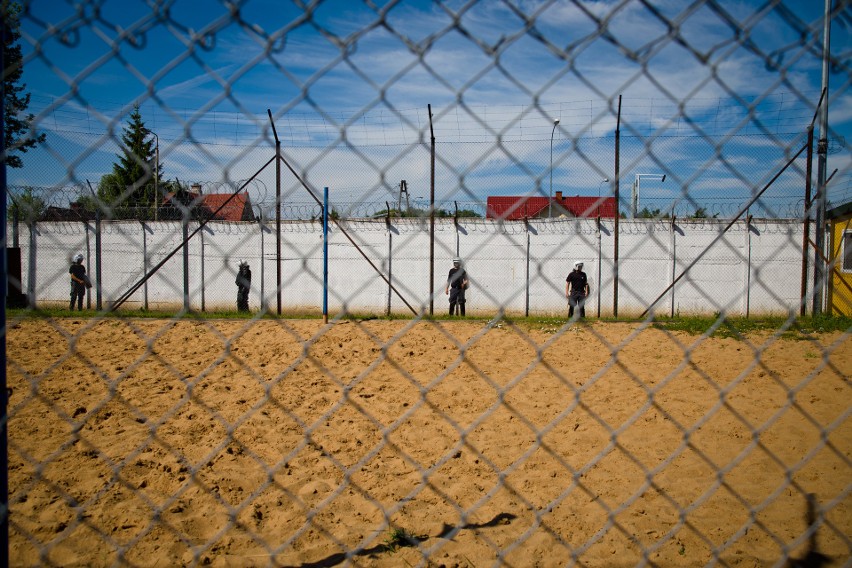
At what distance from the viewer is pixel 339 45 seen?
1.05 meters

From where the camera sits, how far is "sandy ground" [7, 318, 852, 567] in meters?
2.13

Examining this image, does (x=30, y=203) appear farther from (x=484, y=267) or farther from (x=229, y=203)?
(x=484, y=267)

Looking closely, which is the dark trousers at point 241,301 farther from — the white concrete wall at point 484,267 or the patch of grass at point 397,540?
the patch of grass at point 397,540

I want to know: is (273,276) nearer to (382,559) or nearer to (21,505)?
(21,505)

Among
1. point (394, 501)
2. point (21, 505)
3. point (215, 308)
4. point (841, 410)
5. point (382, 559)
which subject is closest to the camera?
point (382, 559)

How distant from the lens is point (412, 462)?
3.01 metres

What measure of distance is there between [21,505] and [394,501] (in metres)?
1.76

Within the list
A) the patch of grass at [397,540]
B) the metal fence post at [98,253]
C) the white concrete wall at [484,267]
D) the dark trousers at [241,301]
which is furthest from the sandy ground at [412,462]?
the white concrete wall at [484,267]

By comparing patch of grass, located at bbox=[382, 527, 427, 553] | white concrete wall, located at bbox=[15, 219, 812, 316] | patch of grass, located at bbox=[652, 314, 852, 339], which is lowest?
patch of grass, located at bbox=[382, 527, 427, 553]

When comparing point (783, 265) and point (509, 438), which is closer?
point (509, 438)

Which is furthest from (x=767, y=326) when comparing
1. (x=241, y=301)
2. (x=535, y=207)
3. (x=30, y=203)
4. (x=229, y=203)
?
(x=30, y=203)

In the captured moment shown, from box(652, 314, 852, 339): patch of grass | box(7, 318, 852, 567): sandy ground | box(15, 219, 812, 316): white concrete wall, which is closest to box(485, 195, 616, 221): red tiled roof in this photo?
box(7, 318, 852, 567): sandy ground

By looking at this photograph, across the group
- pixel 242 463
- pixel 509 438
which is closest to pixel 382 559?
pixel 242 463

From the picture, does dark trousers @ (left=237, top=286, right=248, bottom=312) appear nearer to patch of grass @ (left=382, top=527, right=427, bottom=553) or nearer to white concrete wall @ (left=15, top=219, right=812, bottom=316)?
white concrete wall @ (left=15, top=219, right=812, bottom=316)
